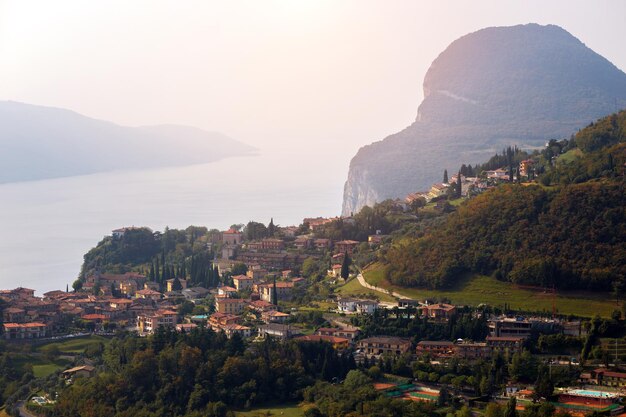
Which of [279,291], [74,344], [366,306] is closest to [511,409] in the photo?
[366,306]

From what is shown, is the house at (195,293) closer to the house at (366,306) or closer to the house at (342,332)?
the house at (366,306)

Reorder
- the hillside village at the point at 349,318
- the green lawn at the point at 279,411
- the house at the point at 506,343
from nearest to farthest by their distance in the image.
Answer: the green lawn at the point at 279,411 → the hillside village at the point at 349,318 → the house at the point at 506,343

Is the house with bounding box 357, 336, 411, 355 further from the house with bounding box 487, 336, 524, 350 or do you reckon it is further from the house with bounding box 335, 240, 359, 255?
the house with bounding box 335, 240, 359, 255

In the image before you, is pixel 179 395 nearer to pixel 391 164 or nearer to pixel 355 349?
pixel 355 349

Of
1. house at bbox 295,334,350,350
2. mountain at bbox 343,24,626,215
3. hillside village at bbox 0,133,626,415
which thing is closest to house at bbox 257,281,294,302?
hillside village at bbox 0,133,626,415

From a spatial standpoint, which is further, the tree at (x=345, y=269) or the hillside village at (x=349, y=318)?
the tree at (x=345, y=269)

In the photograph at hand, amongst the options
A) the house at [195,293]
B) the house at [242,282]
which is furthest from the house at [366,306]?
the house at [195,293]

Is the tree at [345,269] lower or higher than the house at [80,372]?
higher
